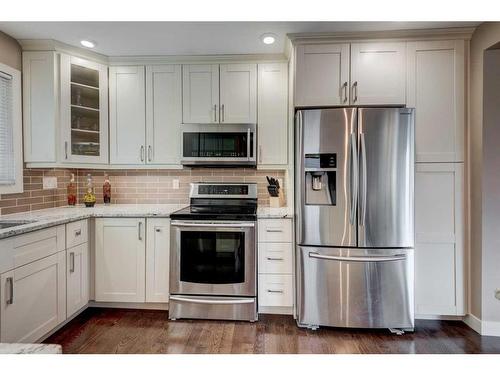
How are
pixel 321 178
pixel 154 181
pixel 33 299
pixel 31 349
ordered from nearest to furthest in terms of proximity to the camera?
1. pixel 31 349
2. pixel 33 299
3. pixel 321 178
4. pixel 154 181

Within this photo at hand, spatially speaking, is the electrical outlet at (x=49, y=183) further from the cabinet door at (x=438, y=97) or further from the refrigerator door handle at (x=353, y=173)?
the cabinet door at (x=438, y=97)

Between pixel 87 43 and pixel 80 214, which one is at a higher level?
pixel 87 43

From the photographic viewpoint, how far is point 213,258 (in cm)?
256

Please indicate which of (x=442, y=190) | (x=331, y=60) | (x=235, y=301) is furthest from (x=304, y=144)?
(x=235, y=301)

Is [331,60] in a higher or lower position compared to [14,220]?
higher

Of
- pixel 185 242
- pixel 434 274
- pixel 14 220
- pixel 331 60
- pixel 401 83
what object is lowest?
pixel 434 274

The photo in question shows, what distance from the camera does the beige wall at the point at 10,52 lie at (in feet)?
8.21

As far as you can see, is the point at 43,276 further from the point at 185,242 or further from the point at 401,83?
the point at 401,83

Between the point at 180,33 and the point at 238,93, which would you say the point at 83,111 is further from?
the point at 238,93

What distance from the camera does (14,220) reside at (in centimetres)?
228

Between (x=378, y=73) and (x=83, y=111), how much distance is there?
103 inches

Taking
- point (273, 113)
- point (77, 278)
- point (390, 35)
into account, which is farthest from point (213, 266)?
point (390, 35)

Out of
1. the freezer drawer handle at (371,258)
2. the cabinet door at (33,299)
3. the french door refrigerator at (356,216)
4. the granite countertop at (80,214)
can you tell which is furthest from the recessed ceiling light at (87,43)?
the freezer drawer handle at (371,258)

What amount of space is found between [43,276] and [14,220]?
0.50 metres
